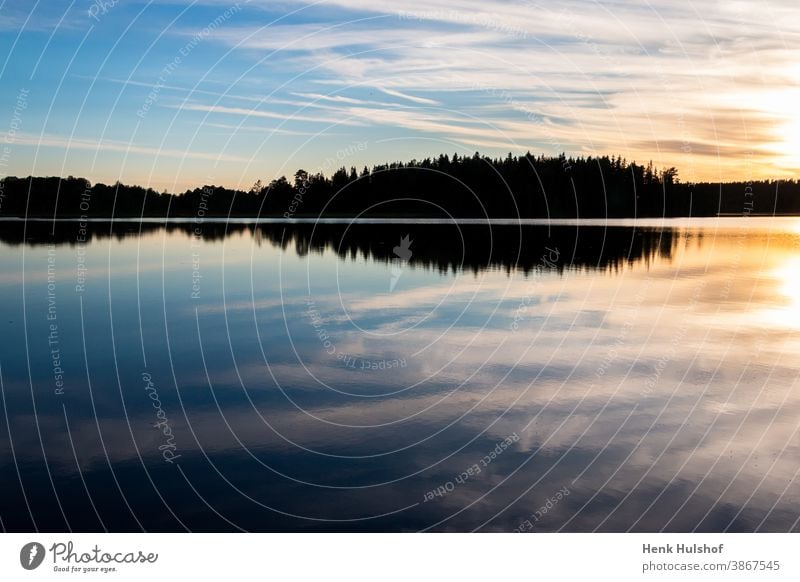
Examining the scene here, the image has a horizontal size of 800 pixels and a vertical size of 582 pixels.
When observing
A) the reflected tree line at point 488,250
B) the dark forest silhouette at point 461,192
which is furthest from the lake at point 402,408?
the dark forest silhouette at point 461,192

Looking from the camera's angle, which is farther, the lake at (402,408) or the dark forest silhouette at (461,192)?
the dark forest silhouette at (461,192)

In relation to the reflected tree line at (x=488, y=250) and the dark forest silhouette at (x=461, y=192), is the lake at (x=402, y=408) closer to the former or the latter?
the reflected tree line at (x=488, y=250)

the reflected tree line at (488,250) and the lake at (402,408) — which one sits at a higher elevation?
the reflected tree line at (488,250)

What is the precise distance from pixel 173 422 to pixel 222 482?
3.95 metres

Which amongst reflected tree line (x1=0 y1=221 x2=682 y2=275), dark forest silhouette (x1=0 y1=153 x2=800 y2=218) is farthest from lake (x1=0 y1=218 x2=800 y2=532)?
dark forest silhouette (x1=0 y1=153 x2=800 y2=218)

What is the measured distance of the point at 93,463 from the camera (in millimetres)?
15055

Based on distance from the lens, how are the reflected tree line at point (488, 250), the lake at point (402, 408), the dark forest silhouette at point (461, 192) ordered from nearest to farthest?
the lake at point (402, 408)
the reflected tree line at point (488, 250)
the dark forest silhouette at point (461, 192)

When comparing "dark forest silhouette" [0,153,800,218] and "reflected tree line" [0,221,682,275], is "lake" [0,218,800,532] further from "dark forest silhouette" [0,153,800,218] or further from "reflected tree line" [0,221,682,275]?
"dark forest silhouette" [0,153,800,218]

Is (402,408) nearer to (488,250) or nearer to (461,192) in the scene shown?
(488,250)

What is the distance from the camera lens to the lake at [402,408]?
13.3 m

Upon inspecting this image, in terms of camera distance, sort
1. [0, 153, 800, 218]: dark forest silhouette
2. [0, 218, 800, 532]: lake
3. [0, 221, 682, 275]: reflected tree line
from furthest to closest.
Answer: [0, 153, 800, 218]: dark forest silhouette < [0, 221, 682, 275]: reflected tree line < [0, 218, 800, 532]: lake

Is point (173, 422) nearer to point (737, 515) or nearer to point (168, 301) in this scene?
point (737, 515)

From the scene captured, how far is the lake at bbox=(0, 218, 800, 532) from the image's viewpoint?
13344 mm
